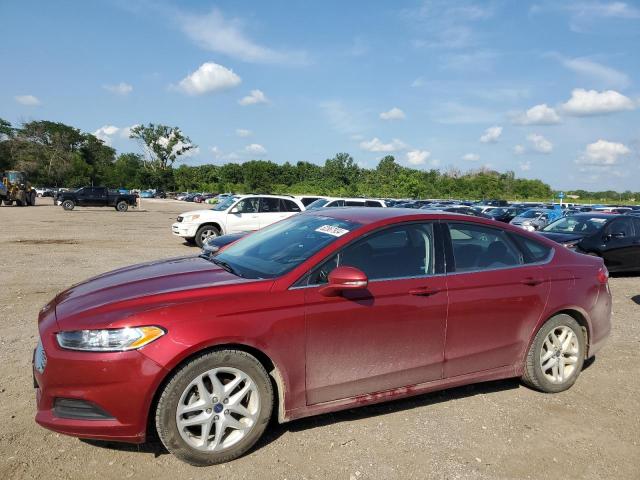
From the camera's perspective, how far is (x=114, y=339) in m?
2.80

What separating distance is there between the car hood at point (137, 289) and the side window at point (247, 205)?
11.1 m

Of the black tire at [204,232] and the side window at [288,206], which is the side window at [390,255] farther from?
the side window at [288,206]

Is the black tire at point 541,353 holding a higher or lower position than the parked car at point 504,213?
lower

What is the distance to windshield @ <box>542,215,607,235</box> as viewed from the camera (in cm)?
1115

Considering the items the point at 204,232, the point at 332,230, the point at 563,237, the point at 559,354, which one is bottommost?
the point at 559,354

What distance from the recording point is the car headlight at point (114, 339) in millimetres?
2787

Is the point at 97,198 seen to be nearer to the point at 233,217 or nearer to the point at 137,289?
the point at 233,217

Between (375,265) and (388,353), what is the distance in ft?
2.07

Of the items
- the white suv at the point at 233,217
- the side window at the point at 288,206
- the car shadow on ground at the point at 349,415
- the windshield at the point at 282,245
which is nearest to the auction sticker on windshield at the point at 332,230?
the windshield at the point at 282,245

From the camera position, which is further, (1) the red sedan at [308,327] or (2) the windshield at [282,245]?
(2) the windshield at [282,245]

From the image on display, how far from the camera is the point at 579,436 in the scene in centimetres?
353

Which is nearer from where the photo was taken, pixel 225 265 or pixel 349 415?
pixel 349 415

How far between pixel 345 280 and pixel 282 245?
956 mm

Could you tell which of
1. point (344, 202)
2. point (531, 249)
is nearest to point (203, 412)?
point (531, 249)
